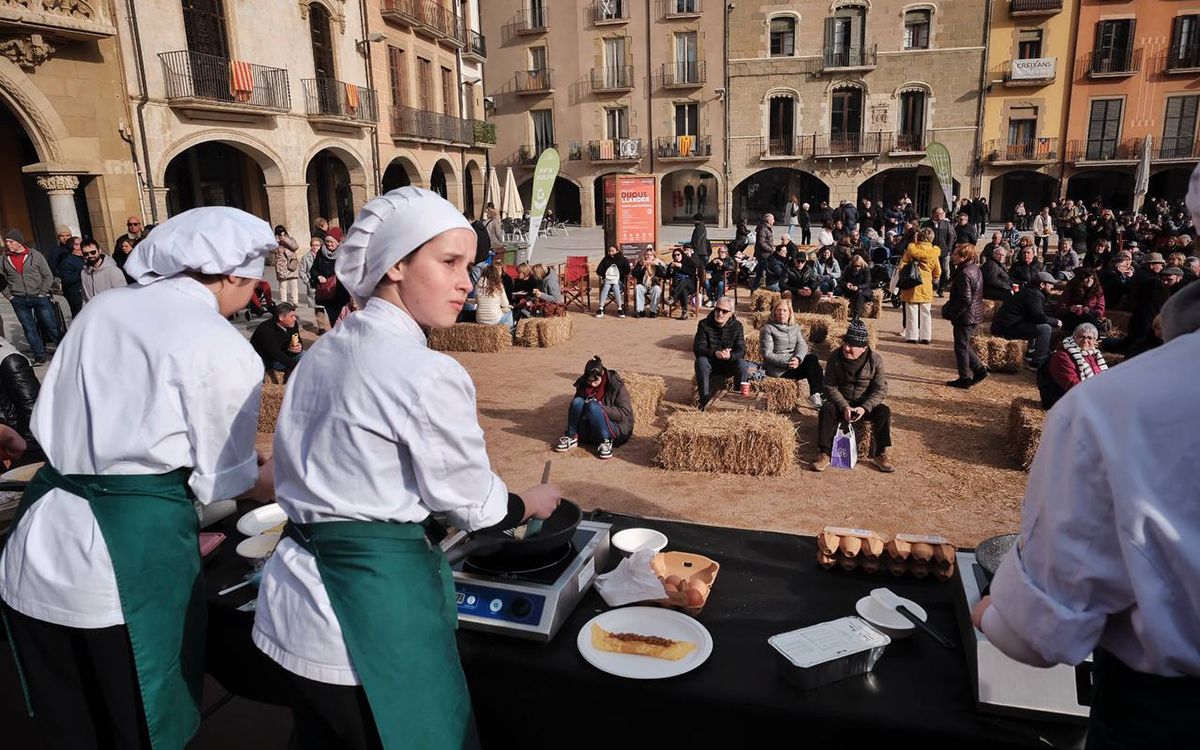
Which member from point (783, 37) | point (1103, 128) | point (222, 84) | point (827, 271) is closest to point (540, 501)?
point (827, 271)

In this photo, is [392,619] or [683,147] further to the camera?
[683,147]

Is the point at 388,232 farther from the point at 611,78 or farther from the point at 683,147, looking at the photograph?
the point at 611,78

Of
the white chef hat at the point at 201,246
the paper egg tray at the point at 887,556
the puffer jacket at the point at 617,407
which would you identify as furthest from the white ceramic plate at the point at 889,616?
the puffer jacket at the point at 617,407

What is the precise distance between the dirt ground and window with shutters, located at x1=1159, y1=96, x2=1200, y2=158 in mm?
26867

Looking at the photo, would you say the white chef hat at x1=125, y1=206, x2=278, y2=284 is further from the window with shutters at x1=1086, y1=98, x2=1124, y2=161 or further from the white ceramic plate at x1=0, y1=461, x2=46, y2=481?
the window with shutters at x1=1086, y1=98, x2=1124, y2=161

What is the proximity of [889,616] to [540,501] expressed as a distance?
985 millimetres

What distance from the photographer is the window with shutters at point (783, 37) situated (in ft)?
101

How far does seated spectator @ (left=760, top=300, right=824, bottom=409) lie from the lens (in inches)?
310

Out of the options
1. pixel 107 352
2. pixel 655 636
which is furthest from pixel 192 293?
pixel 655 636

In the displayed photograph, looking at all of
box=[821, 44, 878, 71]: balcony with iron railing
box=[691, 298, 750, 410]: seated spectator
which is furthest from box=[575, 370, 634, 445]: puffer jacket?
box=[821, 44, 878, 71]: balcony with iron railing

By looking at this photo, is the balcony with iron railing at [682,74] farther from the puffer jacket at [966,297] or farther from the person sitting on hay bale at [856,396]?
the person sitting on hay bale at [856,396]

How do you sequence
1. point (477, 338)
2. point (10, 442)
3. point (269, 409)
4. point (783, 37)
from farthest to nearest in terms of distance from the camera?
point (783, 37)
point (477, 338)
point (269, 409)
point (10, 442)

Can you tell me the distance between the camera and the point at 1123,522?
3.41 ft

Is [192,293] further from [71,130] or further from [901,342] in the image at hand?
[71,130]
